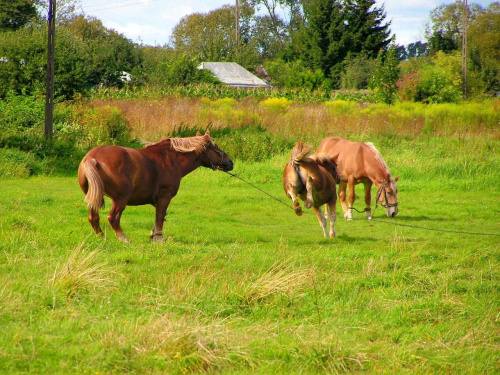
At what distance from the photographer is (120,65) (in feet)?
176

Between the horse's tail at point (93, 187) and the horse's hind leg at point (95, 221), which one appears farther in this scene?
the horse's hind leg at point (95, 221)

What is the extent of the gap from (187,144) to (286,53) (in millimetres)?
61352

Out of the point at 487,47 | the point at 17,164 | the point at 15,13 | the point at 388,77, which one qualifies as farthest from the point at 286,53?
the point at 17,164

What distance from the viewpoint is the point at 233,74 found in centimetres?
6297

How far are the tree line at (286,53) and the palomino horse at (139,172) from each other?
1701 centimetres

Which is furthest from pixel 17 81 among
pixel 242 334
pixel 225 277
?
pixel 242 334

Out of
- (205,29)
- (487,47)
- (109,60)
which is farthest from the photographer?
(205,29)

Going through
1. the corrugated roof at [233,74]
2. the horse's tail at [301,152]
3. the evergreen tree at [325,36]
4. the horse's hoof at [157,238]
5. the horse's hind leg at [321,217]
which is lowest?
the horse's hoof at [157,238]

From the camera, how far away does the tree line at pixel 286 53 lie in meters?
29.5

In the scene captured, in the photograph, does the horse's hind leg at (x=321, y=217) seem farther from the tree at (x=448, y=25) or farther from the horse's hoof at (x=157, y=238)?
the tree at (x=448, y=25)

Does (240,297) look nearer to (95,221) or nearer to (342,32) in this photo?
(95,221)

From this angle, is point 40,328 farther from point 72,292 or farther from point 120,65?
point 120,65

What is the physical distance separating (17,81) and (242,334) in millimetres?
25488

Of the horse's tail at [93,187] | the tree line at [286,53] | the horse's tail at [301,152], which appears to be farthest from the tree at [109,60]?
the horse's tail at [93,187]
